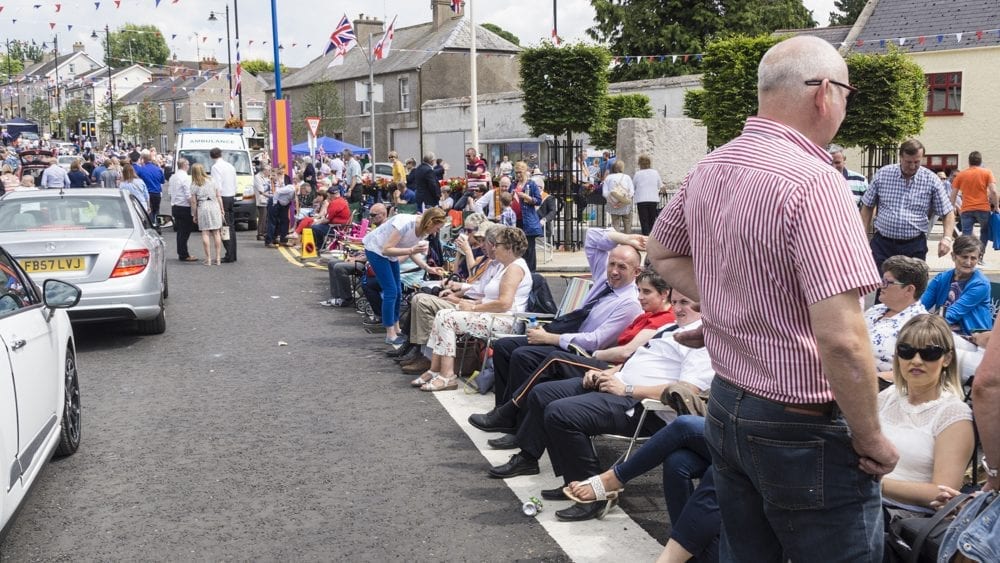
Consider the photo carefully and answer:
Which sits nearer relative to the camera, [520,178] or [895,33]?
[520,178]

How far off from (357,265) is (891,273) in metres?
7.45

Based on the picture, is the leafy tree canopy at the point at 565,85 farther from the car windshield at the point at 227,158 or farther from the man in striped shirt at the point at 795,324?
the man in striped shirt at the point at 795,324

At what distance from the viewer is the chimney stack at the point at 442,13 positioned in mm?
52812

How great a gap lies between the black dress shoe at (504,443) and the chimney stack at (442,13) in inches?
1942

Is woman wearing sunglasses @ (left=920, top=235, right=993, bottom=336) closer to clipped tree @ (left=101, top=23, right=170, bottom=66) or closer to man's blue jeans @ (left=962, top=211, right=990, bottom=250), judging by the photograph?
man's blue jeans @ (left=962, top=211, right=990, bottom=250)

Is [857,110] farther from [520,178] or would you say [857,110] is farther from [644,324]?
[644,324]

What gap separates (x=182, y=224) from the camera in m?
17.0

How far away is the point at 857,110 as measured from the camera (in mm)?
23000

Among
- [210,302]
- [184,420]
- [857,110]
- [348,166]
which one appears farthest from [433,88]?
[184,420]

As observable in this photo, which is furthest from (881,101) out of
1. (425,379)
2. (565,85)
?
(425,379)

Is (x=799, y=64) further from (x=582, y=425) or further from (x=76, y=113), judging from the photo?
(x=76, y=113)

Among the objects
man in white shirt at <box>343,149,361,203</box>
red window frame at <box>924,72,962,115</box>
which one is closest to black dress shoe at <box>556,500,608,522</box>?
man in white shirt at <box>343,149,361,203</box>

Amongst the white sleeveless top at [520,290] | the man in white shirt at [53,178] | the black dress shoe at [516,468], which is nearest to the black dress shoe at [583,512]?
the black dress shoe at [516,468]

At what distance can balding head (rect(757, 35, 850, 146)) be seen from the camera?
94.2 inches
